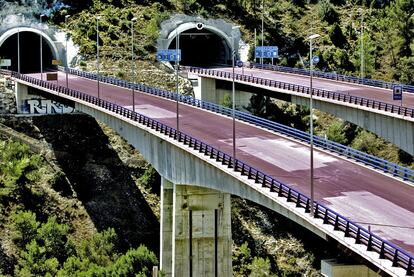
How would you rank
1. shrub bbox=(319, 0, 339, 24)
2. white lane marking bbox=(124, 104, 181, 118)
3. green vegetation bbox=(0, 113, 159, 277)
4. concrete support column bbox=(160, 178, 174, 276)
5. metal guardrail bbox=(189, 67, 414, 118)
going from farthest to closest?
shrub bbox=(319, 0, 339, 24) < white lane marking bbox=(124, 104, 181, 118) < green vegetation bbox=(0, 113, 159, 277) < concrete support column bbox=(160, 178, 174, 276) < metal guardrail bbox=(189, 67, 414, 118)

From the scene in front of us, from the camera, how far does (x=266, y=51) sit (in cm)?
10869

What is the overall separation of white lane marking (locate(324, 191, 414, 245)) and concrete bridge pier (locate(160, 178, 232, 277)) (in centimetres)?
1704

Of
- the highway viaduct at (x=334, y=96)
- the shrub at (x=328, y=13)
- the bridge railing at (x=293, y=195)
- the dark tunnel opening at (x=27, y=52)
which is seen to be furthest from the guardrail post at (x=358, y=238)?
the shrub at (x=328, y=13)

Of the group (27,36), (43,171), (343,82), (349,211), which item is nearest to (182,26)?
(27,36)

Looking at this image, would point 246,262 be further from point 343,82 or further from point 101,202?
point 343,82

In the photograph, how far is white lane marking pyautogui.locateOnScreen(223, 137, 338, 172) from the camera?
165 feet

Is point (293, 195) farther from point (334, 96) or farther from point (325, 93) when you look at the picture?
point (325, 93)

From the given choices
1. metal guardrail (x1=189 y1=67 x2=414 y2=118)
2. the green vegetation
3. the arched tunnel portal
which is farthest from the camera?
the arched tunnel portal

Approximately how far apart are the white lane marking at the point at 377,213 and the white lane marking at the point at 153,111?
29.8 metres

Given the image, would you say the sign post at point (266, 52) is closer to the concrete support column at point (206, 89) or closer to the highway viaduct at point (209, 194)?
the concrete support column at point (206, 89)

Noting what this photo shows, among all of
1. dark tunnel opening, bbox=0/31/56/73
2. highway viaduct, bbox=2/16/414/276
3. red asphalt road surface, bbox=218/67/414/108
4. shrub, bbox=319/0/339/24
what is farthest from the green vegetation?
shrub, bbox=319/0/339/24

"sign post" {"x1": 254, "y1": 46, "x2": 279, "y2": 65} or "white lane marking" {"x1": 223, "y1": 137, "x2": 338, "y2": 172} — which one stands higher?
"sign post" {"x1": 254, "y1": 46, "x2": 279, "y2": 65}

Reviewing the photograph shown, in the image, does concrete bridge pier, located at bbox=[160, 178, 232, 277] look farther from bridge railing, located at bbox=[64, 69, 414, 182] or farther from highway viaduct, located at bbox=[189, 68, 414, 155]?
highway viaduct, located at bbox=[189, 68, 414, 155]

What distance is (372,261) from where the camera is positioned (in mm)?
32438
